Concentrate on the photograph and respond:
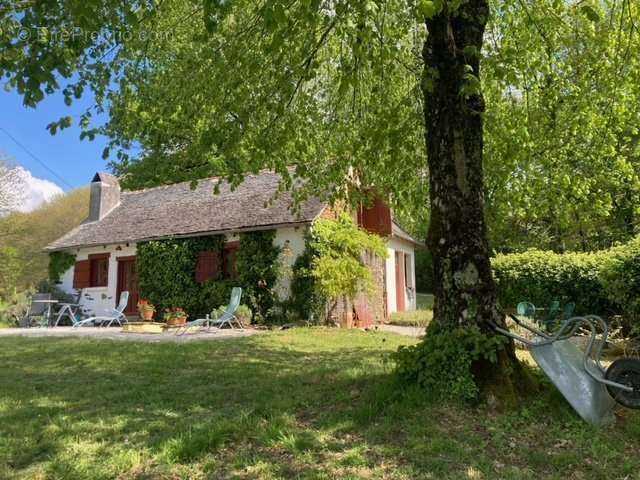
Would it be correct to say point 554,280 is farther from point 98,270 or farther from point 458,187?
point 98,270

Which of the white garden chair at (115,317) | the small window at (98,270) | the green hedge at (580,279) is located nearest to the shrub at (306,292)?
the green hedge at (580,279)

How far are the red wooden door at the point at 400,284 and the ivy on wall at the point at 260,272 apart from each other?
7077 mm

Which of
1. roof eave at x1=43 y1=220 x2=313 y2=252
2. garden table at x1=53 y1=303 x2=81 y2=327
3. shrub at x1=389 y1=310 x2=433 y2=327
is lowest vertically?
shrub at x1=389 y1=310 x2=433 y2=327

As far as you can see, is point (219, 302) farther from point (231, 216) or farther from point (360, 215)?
point (360, 215)

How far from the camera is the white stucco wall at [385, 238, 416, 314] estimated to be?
58.8 feet

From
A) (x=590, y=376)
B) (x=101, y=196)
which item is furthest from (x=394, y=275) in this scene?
(x=590, y=376)

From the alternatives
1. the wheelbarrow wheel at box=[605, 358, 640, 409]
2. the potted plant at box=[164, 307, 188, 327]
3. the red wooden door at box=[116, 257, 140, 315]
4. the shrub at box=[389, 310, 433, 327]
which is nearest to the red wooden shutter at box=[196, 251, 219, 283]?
the potted plant at box=[164, 307, 188, 327]

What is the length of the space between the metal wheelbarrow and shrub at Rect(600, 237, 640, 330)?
535cm

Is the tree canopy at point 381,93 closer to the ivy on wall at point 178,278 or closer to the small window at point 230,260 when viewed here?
the small window at point 230,260

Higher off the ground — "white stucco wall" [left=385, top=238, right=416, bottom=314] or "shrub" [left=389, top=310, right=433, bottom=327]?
"white stucco wall" [left=385, top=238, right=416, bottom=314]

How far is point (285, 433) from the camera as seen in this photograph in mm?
3861

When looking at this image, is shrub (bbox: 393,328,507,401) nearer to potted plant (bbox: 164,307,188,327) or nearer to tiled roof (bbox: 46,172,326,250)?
tiled roof (bbox: 46,172,326,250)

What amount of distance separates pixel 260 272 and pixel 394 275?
22.5 ft

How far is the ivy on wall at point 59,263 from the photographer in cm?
1855
